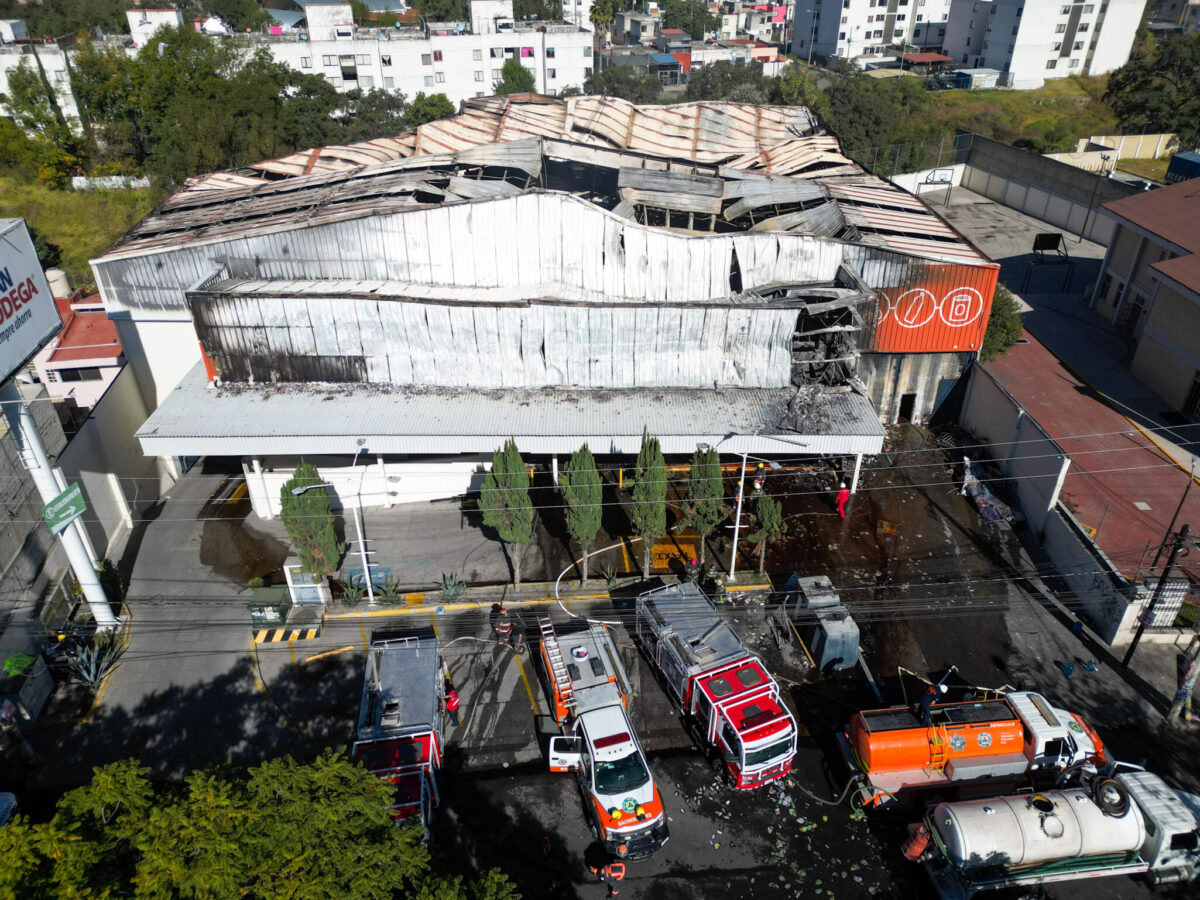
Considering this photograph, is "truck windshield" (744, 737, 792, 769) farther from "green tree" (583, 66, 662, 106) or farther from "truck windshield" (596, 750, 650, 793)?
"green tree" (583, 66, 662, 106)

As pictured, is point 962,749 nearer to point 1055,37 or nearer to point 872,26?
point 1055,37

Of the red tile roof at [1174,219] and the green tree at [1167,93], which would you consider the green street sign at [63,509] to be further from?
the green tree at [1167,93]

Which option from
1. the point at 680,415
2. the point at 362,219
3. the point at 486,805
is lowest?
the point at 486,805

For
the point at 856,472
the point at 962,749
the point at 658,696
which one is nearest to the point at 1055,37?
the point at 856,472

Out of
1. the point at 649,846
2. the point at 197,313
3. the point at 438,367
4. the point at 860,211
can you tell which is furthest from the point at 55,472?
the point at 860,211

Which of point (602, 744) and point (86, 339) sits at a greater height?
point (86, 339)

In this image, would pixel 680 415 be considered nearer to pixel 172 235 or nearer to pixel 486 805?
pixel 486 805
